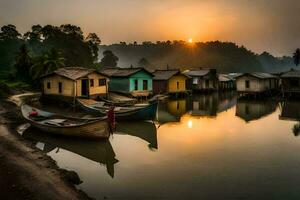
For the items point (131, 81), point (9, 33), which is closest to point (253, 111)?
point (131, 81)

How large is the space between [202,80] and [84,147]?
4474 centimetres

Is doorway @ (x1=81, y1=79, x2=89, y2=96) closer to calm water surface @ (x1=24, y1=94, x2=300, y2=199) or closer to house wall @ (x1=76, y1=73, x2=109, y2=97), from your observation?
house wall @ (x1=76, y1=73, x2=109, y2=97)

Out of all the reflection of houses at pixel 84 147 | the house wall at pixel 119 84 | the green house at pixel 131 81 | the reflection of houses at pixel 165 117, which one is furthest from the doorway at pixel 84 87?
the reflection of houses at pixel 84 147

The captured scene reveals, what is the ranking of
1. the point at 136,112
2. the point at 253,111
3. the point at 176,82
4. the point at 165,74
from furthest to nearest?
the point at 176,82
the point at 165,74
the point at 253,111
the point at 136,112

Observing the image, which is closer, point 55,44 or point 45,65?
point 45,65

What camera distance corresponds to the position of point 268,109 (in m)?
37.8

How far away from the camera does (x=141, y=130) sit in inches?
979

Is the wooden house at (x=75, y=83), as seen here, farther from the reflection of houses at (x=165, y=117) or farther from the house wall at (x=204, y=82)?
the house wall at (x=204, y=82)

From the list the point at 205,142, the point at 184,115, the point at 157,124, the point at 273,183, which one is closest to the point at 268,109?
the point at 184,115

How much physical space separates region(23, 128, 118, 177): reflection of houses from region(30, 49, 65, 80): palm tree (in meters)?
30.2

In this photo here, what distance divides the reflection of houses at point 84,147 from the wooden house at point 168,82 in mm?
30033

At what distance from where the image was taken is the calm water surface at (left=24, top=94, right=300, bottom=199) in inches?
494

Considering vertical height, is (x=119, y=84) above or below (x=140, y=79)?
below

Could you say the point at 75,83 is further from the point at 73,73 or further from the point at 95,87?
the point at 95,87
